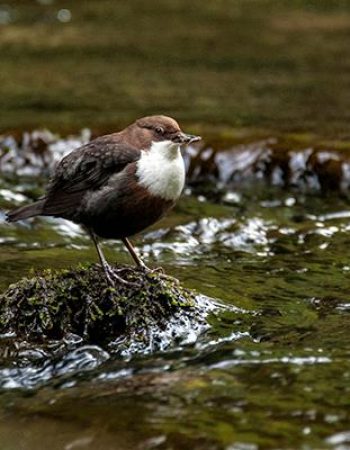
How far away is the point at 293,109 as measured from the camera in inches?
441

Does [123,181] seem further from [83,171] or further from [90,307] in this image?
[90,307]

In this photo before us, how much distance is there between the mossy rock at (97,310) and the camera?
488 centimetres

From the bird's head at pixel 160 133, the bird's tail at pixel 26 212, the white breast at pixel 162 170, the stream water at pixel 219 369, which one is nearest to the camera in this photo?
the stream water at pixel 219 369

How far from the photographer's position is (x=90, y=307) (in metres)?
4.89

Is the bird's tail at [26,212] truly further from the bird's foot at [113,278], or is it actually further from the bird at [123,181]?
the bird's foot at [113,278]

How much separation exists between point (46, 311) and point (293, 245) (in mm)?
2544

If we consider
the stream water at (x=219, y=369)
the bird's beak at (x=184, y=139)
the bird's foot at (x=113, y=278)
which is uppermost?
the bird's beak at (x=184, y=139)

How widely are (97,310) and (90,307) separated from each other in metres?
0.04

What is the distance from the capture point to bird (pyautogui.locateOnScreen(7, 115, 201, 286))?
4.79 m

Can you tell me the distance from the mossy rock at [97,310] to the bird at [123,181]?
0.28 ft

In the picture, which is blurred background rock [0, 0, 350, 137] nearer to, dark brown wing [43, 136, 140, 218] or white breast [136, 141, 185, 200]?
dark brown wing [43, 136, 140, 218]

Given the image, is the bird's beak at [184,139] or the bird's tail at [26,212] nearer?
the bird's beak at [184,139]

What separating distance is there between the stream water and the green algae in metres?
0.14

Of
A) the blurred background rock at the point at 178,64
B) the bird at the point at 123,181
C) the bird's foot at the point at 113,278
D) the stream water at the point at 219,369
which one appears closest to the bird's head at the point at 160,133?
the bird at the point at 123,181
